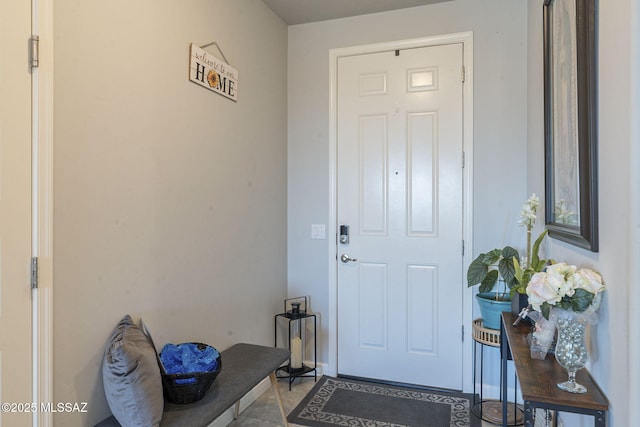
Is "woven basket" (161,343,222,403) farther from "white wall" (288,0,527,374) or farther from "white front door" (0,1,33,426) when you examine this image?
"white wall" (288,0,527,374)

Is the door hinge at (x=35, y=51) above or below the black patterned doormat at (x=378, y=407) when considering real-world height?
above

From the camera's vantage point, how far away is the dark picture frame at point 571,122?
4.30 ft

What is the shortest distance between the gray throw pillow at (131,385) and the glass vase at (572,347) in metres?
1.38

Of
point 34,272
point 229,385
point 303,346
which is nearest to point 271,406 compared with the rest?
point 303,346

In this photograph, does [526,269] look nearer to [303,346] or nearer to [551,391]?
[551,391]

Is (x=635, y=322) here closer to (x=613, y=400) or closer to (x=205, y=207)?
(x=613, y=400)

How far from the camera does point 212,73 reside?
2.24 metres

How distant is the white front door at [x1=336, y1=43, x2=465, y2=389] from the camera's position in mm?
2809

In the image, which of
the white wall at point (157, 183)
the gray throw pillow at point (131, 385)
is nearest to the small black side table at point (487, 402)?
the white wall at point (157, 183)

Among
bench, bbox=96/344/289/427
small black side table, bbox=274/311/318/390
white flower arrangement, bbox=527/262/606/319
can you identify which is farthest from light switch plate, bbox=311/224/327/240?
white flower arrangement, bbox=527/262/606/319

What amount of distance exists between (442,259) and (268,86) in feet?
5.83

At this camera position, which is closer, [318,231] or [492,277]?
[492,277]

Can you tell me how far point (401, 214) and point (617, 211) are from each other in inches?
70.8

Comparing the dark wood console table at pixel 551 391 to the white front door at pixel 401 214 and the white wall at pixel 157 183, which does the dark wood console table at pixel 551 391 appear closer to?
the white front door at pixel 401 214
